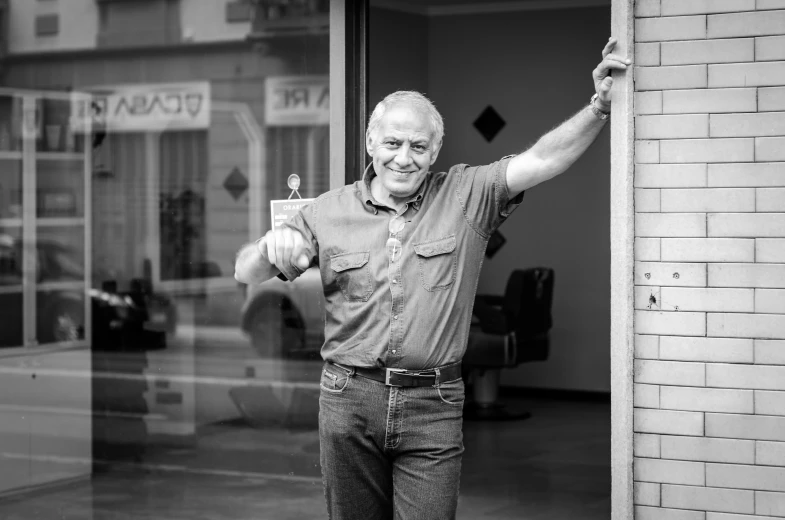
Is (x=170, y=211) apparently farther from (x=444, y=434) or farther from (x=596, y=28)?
(x=444, y=434)

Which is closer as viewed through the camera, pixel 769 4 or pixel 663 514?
pixel 769 4

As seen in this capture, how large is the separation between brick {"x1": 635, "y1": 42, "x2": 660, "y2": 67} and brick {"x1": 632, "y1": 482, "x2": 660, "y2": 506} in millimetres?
1276

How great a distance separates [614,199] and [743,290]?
1.52 feet

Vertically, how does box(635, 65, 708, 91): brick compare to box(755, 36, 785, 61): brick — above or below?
below

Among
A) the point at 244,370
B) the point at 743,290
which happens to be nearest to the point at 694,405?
the point at 743,290

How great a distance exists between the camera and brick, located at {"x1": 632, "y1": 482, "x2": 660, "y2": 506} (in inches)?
130

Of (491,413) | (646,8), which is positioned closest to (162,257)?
(491,413)

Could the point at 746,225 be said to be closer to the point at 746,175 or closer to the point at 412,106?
the point at 746,175

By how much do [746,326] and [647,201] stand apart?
47cm

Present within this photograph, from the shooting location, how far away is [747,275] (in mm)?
3211

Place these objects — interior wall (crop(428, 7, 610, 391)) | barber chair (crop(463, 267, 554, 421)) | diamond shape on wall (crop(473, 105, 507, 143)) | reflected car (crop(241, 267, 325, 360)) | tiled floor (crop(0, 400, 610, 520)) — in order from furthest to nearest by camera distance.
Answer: diamond shape on wall (crop(473, 105, 507, 143)) < interior wall (crop(428, 7, 610, 391)) < barber chair (crop(463, 267, 554, 421)) < reflected car (crop(241, 267, 325, 360)) < tiled floor (crop(0, 400, 610, 520))

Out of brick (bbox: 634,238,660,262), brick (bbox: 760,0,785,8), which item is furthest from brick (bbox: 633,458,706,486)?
brick (bbox: 760,0,785,8)

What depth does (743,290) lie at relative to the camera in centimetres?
321

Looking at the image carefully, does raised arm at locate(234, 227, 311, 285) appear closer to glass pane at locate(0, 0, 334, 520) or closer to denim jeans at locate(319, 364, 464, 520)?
denim jeans at locate(319, 364, 464, 520)
